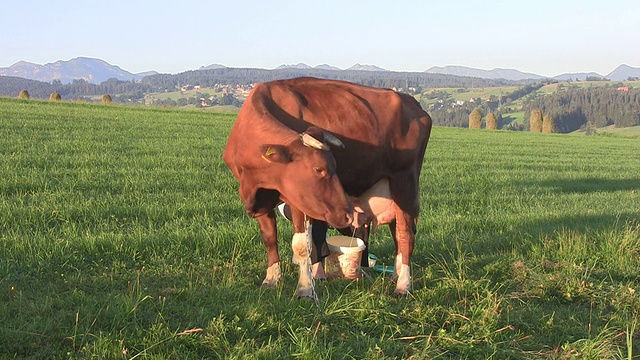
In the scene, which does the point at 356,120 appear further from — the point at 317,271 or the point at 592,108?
the point at 592,108

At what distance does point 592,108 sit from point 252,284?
4537 inches

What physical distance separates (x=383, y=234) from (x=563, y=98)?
394 feet

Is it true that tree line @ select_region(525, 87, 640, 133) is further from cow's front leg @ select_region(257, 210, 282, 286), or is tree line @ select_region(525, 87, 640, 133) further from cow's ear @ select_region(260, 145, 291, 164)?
cow's ear @ select_region(260, 145, 291, 164)

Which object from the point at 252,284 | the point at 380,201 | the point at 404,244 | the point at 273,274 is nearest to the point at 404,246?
the point at 404,244

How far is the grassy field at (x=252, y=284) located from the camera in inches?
165

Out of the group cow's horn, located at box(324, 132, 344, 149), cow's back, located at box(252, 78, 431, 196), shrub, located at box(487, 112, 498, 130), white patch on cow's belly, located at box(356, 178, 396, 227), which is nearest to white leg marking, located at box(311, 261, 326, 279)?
white patch on cow's belly, located at box(356, 178, 396, 227)

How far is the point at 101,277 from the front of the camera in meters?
5.43

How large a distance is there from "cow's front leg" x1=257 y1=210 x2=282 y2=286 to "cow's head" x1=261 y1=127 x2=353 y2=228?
2.92ft

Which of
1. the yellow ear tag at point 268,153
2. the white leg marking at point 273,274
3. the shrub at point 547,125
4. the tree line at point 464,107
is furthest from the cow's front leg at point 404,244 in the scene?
the tree line at point 464,107

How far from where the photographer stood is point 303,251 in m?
5.36

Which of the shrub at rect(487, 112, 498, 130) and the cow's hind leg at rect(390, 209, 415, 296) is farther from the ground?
the cow's hind leg at rect(390, 209, 415, 296)

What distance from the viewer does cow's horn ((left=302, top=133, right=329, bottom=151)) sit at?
4488 millimetres

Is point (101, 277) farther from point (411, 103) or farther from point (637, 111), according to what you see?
point (637, 111)

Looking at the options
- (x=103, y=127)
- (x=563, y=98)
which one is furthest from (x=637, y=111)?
(x=103, y=127)
